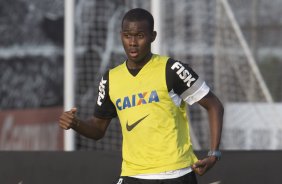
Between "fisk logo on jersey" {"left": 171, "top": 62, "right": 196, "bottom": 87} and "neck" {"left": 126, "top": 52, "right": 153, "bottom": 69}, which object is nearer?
"fisk logo on jersey" {"left": 171, "top": 62, "right": 196, "bottom": 87}

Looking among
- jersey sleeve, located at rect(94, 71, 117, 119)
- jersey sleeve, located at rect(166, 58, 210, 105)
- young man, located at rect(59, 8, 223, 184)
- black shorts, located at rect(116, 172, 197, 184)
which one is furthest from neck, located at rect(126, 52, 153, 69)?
black shorts, located at rect(116, 172, 197, 184)

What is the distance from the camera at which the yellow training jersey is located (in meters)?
5.75

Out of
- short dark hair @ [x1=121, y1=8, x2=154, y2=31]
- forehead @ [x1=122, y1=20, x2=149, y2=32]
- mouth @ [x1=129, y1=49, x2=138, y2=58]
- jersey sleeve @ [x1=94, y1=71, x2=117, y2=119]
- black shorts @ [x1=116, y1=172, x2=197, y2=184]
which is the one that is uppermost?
short dark hair @ [x1=121, y1=8, x2=154, y2=31]

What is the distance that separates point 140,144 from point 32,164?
263cm

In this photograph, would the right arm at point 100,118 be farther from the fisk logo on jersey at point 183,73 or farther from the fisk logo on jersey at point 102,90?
the fisk logo on jersey at point 183,73

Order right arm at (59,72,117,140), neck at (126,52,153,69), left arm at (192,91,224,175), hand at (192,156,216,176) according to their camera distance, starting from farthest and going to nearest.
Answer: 1. right arm at (59,72,117,140)
2. neck at (126,52,153,69)
3. left arm at (192,91,224,175)
4. hand at (192,156,216,176)

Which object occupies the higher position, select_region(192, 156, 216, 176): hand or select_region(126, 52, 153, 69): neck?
select_region(126, 52, 153, 69): neck

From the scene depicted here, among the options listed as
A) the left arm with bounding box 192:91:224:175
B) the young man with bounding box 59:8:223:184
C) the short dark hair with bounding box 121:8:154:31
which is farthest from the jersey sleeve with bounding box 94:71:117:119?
the left arm with bounding box 192:91:224:175

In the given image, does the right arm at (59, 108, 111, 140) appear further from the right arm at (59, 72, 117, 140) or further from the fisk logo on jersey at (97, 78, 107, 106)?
the fisk logo on jersey at (97, 78, 107, 106)

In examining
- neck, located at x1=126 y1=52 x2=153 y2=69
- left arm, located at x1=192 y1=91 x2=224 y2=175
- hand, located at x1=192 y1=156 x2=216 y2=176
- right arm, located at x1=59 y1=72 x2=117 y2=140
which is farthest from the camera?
right arm, located at x1=59 y1=72 x2=117 y2=140

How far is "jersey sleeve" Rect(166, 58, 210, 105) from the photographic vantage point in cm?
575

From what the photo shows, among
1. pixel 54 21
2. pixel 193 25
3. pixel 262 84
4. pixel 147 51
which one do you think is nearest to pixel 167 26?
pixel 193 25

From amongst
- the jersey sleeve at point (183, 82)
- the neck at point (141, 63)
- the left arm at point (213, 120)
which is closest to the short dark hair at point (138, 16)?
the neck at point (141, 63)

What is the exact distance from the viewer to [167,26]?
11.6m
